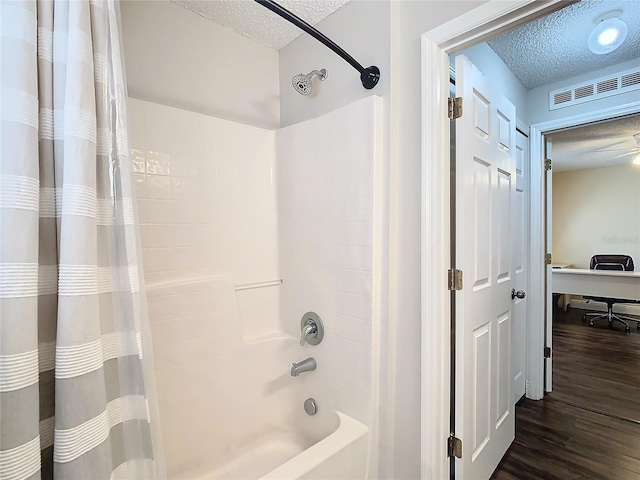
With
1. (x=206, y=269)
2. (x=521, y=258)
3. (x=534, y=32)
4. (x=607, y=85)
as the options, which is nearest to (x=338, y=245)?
(x=206, y=269)

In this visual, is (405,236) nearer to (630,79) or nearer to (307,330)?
(307,330)

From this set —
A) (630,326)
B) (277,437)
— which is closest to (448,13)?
(277,437)

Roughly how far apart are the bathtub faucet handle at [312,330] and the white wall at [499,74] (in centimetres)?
150

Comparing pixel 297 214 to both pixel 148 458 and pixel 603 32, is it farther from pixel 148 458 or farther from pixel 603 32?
pixel 603 32

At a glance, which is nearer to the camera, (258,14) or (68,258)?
(68,258)

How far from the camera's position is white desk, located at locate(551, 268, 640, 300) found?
12.7ft

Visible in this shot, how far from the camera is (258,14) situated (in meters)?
1.66

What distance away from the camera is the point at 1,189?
2.06 ft

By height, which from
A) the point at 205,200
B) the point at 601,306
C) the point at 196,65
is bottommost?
the point at 601,306

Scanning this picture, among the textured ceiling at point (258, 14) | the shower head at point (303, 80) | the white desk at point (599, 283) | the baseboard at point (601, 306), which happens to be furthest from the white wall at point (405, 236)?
the baseboard at point (601, 306)

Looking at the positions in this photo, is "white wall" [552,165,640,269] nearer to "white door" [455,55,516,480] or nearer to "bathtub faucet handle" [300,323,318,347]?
"white door" [455,55,516,480]

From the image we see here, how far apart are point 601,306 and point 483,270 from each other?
17.9 ft

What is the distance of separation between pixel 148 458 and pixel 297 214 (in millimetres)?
1257

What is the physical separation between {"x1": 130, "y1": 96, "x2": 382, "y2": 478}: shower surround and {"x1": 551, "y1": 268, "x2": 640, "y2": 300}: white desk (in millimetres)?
4234
